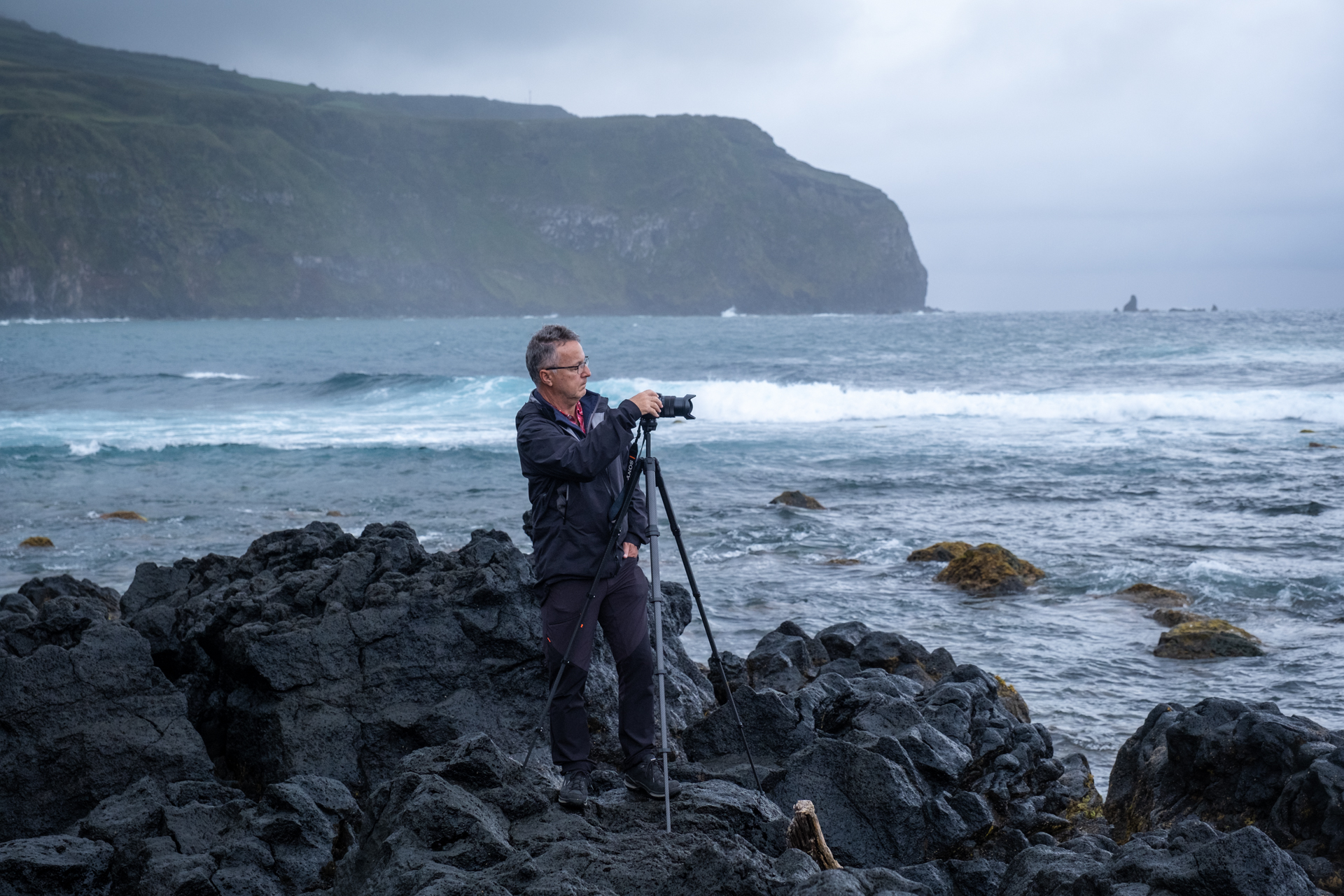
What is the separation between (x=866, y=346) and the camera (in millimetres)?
61938

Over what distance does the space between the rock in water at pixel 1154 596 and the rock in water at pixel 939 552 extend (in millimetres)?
1870

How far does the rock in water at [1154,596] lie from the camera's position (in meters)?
9.66

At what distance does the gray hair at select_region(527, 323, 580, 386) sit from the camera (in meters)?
4.13

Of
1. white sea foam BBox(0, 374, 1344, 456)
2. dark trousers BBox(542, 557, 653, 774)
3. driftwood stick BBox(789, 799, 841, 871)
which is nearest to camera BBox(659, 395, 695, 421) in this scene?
dark trousers BBox(542, 557, 653, 774)

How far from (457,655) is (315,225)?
17743cm

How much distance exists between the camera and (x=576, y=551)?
4.16 metres

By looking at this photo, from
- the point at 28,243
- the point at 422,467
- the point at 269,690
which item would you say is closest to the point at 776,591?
the point at 269,690

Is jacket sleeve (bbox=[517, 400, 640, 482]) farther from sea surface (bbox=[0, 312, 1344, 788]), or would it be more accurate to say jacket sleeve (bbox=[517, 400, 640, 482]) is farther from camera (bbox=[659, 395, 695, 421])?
sea surface (bbox=[0, 312, 1344, 788])

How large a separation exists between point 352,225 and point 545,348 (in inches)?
7176

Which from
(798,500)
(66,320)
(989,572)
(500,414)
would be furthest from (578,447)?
(66,320)

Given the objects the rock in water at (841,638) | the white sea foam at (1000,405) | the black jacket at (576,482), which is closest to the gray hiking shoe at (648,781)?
the black jacket at (576,482)

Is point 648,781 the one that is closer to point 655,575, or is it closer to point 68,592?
point 655,575

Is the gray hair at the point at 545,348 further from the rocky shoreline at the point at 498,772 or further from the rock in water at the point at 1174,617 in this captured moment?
the rock in water at the point at 1174,617

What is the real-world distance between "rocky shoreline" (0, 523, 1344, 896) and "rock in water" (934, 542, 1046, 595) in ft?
12.3
